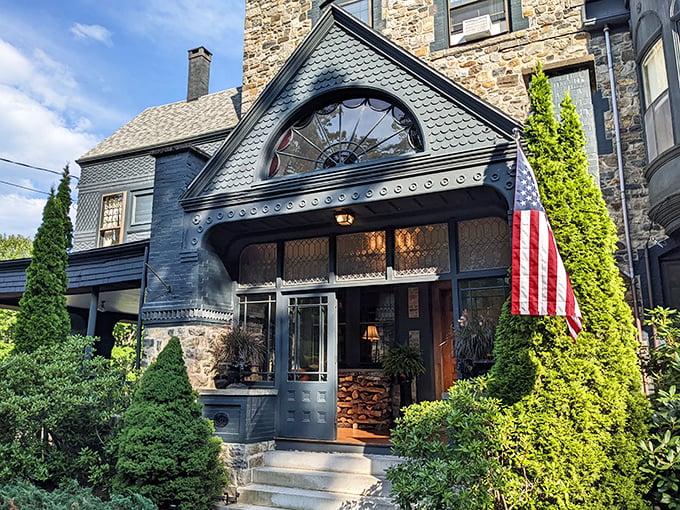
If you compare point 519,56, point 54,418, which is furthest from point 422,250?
point 54,418

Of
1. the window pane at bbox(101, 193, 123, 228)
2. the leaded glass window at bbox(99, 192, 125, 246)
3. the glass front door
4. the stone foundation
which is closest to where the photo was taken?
the stone foundation

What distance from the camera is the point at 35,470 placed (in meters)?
6.46

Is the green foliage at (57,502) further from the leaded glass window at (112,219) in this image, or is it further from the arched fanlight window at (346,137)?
the leaded glass window at (112,219)

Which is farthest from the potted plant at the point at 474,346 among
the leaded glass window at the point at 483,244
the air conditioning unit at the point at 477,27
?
the air conditioning unit at the point at 477,27

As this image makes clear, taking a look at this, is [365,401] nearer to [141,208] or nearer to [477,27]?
[141,208]

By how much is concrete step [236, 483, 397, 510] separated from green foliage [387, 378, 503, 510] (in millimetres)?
975

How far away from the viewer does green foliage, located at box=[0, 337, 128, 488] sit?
649 centimetres

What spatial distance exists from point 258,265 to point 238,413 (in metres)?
2.32

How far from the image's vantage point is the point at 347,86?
7.35 m

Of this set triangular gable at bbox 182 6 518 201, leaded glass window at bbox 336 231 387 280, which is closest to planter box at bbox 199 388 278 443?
leaded glass window at bbox 336 231 387 280

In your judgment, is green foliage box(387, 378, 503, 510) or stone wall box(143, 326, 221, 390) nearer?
green foliage box(387, 378, 503, 510)

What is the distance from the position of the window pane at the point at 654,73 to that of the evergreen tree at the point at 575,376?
5.73 feet

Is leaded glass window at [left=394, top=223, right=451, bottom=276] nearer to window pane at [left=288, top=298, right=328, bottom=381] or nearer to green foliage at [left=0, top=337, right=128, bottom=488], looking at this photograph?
window pane at [left=288, top=298, right=328, bottom=381]

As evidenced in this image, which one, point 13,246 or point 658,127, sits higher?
point 13,246
